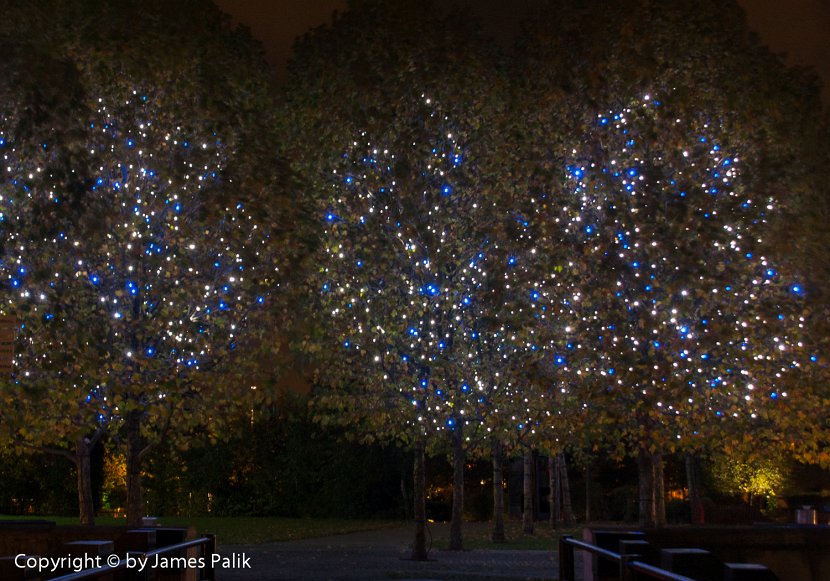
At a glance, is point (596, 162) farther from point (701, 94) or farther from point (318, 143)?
point (318, 143)

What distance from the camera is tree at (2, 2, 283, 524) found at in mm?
23203

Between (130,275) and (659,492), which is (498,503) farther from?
(130,275)

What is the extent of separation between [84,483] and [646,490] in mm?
14047

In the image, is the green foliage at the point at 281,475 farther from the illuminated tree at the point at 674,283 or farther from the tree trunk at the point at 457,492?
the illuminated tree at the point at 674,283

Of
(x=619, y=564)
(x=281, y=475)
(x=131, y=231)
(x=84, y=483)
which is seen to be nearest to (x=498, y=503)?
(x=84, y=483)

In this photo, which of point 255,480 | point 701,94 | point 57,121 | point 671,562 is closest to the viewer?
point 671,562

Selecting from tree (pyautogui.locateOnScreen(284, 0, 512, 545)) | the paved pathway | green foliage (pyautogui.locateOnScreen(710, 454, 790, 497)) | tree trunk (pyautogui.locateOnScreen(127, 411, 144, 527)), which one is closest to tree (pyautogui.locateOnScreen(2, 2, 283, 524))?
tree trunk (pyautogui.locateOnScreen(127, 411, 144, 527))

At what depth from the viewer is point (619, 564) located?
12.9 m

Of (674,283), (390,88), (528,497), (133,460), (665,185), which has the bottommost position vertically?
(528,497)

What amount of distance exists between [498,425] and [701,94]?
1009cm

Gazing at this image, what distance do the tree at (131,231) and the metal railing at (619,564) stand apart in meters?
10.8

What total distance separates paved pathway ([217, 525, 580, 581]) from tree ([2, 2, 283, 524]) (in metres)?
4.20

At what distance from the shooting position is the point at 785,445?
2603cm

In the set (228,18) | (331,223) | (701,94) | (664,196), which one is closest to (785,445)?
(664,196)
